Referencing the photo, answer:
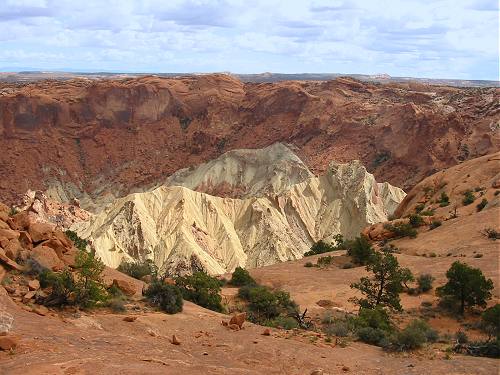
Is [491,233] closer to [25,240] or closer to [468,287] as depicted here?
[468,287]

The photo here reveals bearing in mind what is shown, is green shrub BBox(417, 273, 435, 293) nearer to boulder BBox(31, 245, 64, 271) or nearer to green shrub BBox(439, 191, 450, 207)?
green shrub BBox(439, 191, 450, 207)

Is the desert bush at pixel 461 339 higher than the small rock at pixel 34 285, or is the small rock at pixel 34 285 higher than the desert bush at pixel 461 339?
the small rock at pixel 34 285

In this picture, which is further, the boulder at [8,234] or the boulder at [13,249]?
the boulder at [8,234]

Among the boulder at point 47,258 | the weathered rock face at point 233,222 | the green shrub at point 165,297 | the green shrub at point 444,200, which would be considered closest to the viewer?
the green shrub at point 165,297

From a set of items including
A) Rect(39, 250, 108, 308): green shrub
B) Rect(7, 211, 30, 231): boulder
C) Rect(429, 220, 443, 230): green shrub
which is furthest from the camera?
Rect(429, 220, 443, 230): green shrub

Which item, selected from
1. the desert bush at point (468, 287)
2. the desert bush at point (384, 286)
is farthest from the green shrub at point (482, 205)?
the desert bush at point (468, 287)

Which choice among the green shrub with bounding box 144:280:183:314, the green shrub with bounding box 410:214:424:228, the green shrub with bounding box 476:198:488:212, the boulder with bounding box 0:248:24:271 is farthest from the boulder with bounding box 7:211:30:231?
the green shrub with bounding box 476:198:488:212

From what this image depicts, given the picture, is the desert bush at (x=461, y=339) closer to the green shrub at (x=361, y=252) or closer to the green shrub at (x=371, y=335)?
the green shrub at (x=371, y=335)

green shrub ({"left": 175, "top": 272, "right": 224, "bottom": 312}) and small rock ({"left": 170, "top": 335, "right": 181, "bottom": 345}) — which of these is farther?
green shrub ({"left": 175, "top": 272, "right": 224, "bottom": 312})

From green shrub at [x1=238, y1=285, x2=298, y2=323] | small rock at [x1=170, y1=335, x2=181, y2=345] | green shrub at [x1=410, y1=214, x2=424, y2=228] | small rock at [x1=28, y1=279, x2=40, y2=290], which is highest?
small rock at [x1=28, y1=279, x2=40, y2=290]
